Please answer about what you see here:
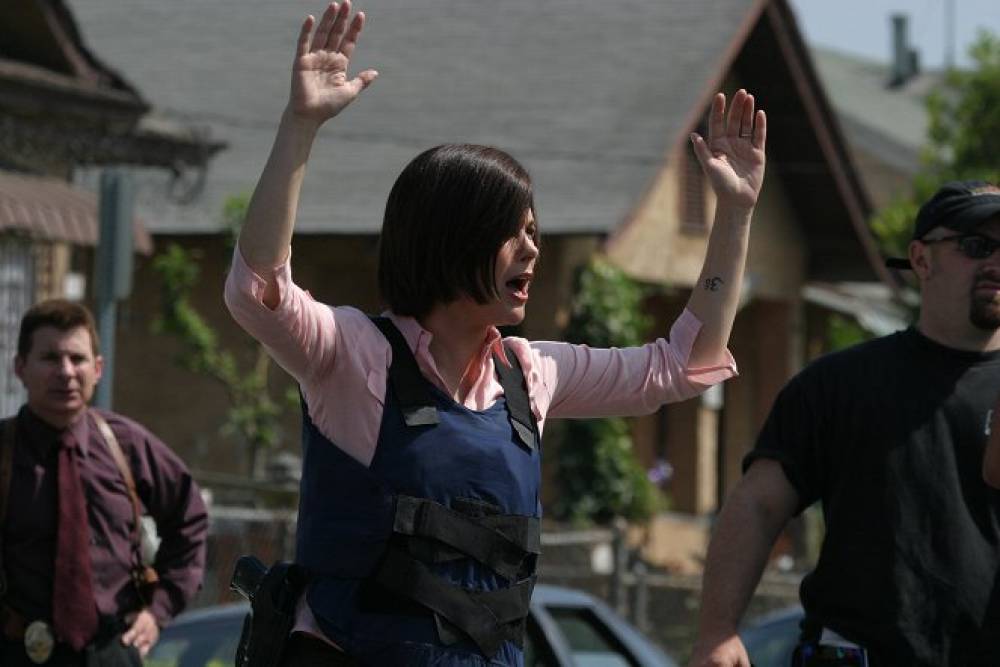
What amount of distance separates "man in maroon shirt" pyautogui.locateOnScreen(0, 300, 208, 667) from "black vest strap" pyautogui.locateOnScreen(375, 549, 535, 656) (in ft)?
9.13

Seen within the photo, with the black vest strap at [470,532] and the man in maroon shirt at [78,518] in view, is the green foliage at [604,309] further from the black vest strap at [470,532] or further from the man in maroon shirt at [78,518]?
the black vest strap at [470,532]

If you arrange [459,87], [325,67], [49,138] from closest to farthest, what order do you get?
[325,67] < [49,138] < [459,87]

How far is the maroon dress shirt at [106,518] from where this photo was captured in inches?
253

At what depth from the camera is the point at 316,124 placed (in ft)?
12.2

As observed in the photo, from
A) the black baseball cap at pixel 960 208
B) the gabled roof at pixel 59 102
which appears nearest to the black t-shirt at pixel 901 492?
the black baseball cap at pixel 960 208

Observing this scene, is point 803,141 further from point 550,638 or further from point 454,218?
point 454,218

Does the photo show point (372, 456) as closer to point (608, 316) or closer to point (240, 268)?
point (240, 268)

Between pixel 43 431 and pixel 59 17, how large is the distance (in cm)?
811

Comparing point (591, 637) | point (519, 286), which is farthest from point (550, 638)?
point (519, 286)

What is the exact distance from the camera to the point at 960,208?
5.41 metres

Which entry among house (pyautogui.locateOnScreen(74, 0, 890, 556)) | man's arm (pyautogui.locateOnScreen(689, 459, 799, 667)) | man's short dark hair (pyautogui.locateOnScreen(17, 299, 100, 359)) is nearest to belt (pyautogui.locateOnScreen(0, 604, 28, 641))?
man's short dark hair (pyautogui.locateOnScreen(17, 299, 100, 359))

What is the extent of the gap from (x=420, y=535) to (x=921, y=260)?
86.0 inches

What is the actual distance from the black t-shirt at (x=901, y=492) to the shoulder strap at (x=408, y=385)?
1.68m

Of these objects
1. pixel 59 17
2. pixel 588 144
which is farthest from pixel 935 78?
pixel 59 17
